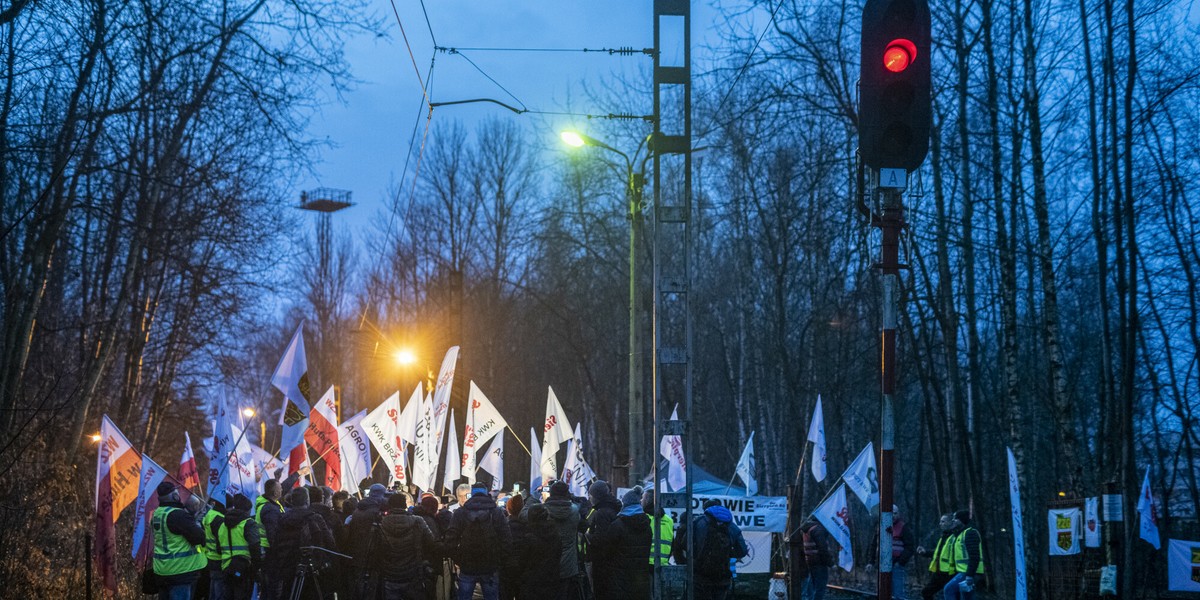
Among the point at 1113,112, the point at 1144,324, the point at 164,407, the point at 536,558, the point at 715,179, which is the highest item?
the point at 715,179

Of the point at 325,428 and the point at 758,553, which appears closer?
the point at 758,553

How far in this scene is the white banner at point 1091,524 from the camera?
16.8m

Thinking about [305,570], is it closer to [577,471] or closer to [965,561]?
[965,561]

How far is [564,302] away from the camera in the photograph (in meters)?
47.2

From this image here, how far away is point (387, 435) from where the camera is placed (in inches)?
858

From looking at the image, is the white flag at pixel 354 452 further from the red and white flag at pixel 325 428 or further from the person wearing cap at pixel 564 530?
the person wearing cap at pixel 564 530

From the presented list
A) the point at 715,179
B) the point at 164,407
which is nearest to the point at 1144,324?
the point at 715,179

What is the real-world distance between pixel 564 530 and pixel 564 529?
1cm

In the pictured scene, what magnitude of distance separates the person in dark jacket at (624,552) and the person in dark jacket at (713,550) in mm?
572

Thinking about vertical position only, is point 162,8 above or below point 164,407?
above

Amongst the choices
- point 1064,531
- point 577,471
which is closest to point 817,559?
point 1064,531

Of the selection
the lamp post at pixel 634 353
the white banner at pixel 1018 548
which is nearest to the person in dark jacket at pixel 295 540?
the lamp post at pixel 634 353

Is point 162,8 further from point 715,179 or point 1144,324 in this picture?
point 715,179

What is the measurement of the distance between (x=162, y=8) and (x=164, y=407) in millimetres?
18821
